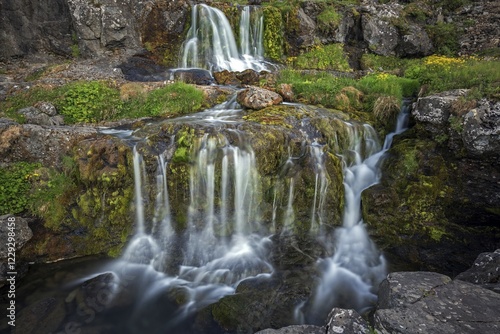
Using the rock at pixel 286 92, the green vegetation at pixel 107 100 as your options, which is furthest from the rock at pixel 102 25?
the rock at pixel 286 92

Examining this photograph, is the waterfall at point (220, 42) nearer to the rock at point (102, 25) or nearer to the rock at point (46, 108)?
the rock at point (102, 25)

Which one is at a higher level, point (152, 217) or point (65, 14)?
point (65, 14)

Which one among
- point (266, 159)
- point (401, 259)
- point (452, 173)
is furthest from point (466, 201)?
point (266, 159)

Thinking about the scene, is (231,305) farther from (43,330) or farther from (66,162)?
(66,162)

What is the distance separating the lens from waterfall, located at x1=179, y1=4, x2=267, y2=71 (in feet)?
47.9

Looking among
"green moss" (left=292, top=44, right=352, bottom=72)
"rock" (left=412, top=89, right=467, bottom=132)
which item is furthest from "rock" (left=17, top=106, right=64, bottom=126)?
"green moss" (left=292, top=44, right=352, bottom=72)

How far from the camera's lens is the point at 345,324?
13.2 ft

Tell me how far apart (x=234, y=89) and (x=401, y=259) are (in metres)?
8.04

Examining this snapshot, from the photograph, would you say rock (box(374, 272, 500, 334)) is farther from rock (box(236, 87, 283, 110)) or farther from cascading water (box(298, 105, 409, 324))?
rock (box(236, 87, 283, 110))

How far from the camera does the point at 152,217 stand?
317 inches

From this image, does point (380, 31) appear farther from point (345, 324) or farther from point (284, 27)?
point (345, 324)

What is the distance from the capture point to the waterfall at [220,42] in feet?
47.9

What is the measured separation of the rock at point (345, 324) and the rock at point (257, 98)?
7248mm

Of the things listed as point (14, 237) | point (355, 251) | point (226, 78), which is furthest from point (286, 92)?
point (14, 237)
